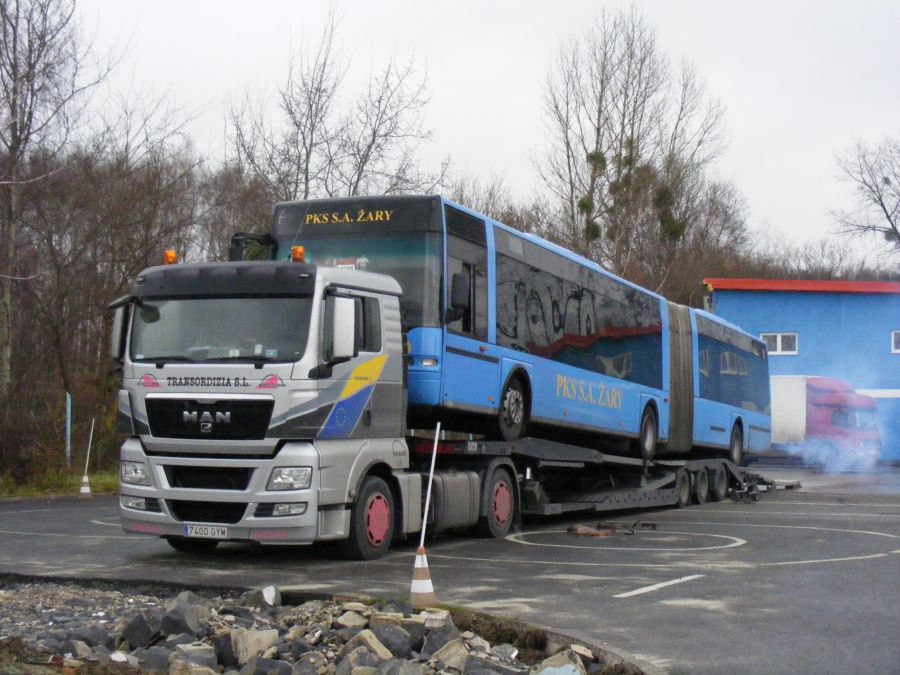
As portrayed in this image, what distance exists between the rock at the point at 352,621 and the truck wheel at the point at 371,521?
4.00m

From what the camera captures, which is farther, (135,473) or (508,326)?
(508,326)

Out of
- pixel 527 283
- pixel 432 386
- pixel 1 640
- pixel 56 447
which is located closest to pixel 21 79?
pixel 56 447

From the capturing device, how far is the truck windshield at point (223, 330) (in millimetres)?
11742

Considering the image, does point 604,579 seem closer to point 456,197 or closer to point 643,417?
point 643,417

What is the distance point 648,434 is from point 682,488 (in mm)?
1862

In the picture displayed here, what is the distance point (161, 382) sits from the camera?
11.9 metres

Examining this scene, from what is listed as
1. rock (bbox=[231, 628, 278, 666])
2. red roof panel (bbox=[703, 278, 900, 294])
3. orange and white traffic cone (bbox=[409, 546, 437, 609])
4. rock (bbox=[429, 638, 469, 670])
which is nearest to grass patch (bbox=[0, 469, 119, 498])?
orange and white traffic cone (bbox=[409, 546, 437, 609])

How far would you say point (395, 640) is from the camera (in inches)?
302

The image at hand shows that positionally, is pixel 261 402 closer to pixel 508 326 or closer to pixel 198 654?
pixel 198 654

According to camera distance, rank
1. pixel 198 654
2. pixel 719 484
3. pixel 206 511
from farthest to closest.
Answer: pixel 719 484 → pixel 206 511 → pixel 198 654

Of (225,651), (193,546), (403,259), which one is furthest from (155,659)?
(403,259)

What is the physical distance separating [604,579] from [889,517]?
10.1 meters

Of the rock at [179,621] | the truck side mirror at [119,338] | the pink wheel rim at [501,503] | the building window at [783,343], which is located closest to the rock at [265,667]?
the rock at [179,621]

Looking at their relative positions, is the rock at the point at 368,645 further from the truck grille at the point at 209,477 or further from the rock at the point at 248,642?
the truck grille at the point at 209,477
